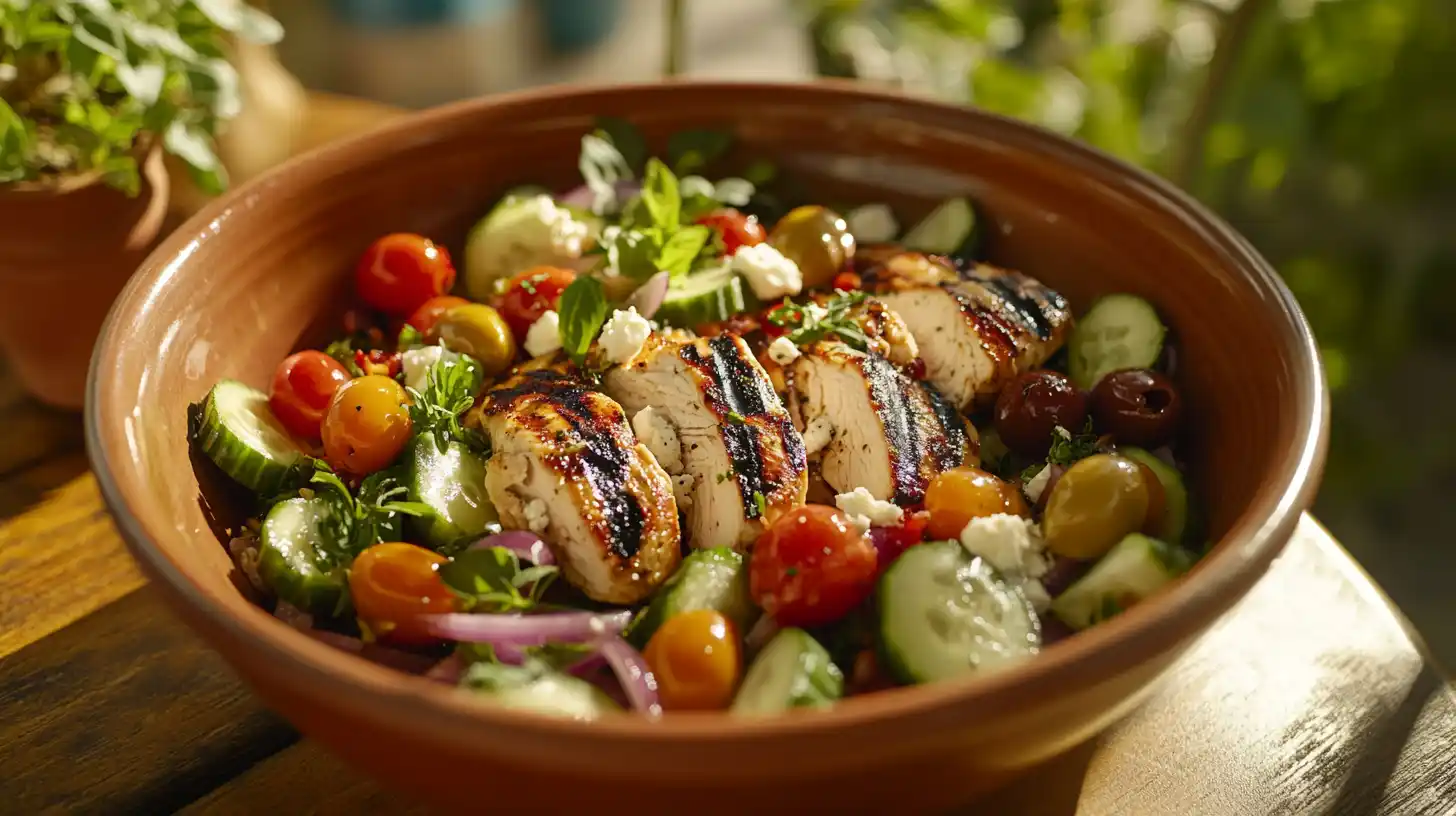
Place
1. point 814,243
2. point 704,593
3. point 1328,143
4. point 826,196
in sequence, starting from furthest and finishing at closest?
point 1328,143, point 826,196, point 814,243, point 704,593

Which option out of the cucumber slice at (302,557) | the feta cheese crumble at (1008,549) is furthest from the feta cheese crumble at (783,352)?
the cucumber slice at (302,557)

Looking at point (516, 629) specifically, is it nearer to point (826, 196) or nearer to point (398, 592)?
point (398, 592)

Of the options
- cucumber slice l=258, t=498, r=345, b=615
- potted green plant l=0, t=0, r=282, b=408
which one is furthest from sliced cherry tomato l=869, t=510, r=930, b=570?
potted green plant l=0, t=0, r=282, b=408

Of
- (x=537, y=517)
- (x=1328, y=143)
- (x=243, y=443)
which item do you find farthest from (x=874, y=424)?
(x=1328, y=143)

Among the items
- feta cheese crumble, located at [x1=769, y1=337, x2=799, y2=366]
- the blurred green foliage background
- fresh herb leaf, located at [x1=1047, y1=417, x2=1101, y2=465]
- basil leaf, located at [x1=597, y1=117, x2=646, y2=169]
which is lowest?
the blurred green foliage background

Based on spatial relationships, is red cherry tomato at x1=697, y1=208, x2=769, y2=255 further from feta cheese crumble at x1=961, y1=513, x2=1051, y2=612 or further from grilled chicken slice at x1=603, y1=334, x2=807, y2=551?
feta cheese crumble at x1=961, y1=513, x2=1051, y2=612

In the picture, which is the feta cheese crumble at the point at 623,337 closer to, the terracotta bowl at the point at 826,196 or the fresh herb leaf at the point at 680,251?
the fresh herb leaf at the point at 680,251
